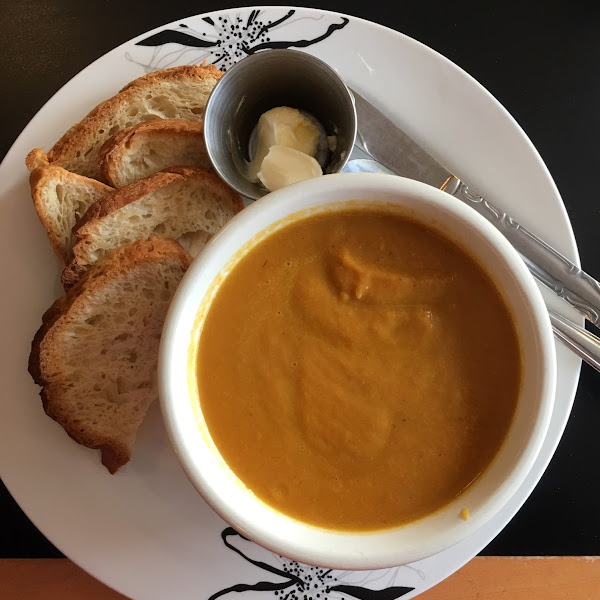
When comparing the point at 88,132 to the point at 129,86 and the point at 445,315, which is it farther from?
the point at 445,315

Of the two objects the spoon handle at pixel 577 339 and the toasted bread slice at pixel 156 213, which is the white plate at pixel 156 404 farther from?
the toasted bread slice at pixel 156 213

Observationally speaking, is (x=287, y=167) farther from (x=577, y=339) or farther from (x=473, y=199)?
(x=577, y=339)

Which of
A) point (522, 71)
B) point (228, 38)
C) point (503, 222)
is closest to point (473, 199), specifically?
point (503, 222)

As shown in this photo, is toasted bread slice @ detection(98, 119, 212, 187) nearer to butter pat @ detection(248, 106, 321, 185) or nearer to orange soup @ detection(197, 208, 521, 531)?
butter pat @ detection(248, 106, 321, 185)

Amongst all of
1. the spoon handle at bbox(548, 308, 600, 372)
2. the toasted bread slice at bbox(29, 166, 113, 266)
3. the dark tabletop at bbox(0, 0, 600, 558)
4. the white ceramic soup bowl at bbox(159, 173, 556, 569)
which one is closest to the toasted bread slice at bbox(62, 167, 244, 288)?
the toasted bread slice at bbox(29, 166, 113, 266)

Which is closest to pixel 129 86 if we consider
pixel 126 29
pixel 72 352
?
pixel 126 29
